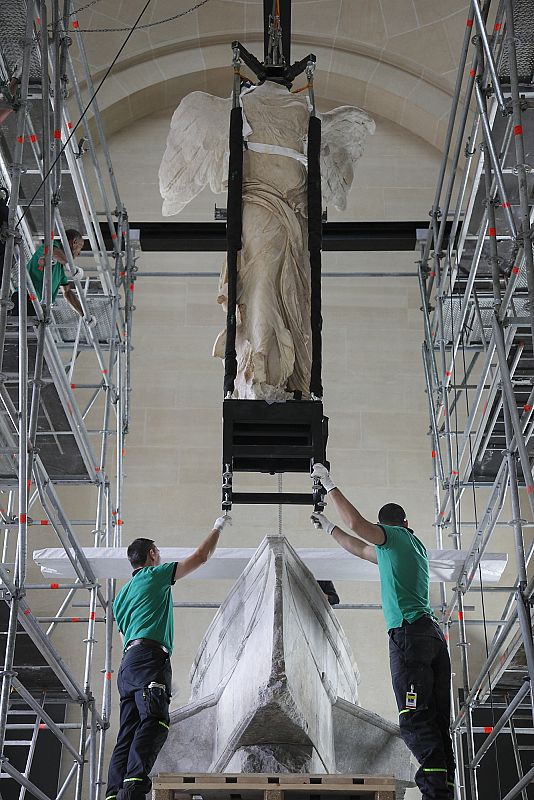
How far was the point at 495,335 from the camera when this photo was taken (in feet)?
23.9

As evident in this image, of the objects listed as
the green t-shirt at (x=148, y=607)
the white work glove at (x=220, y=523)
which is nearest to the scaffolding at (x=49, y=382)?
the green t-shirt at (x=148, y=607)

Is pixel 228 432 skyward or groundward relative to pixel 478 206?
groundward

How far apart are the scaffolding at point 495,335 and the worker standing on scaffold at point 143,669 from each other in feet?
6.83

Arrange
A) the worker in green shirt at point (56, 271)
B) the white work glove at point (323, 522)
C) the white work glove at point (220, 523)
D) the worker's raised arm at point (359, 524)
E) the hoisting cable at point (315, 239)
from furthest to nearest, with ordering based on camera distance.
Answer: the worker in green shirt at point (56, 271) < the hoisting cable at point (315, 239) < the white work glove at point (220, 523) < the white work glove at point (323, 522) < the worker's raised arm at point (359, 524)

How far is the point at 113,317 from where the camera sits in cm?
1137

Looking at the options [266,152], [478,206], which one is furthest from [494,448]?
[266,152]

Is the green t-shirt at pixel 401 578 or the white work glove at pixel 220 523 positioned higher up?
the white work glove at pixel 220 523

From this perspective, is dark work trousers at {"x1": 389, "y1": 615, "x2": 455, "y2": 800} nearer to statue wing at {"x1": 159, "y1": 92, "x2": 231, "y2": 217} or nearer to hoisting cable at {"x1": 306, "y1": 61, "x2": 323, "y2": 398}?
hoisting cable at {"x1": 306, "y1": 61, "x2": 323, "y2": 398}

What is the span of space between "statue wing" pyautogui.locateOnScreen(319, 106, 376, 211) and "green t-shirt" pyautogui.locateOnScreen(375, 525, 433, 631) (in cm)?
386

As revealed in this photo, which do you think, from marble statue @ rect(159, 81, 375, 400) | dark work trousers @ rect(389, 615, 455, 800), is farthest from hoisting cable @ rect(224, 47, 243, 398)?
dark work trousers @ rect(389, 615, 455, 800)

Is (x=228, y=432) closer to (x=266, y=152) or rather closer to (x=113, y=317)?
(x=266, y=152)

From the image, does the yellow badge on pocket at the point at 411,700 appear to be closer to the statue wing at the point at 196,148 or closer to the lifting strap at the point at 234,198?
the lifting strap at the point at 234,198

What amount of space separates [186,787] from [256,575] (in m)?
1.93

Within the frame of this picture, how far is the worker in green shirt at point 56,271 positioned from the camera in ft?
28.6
